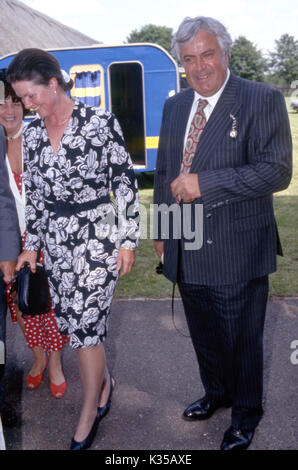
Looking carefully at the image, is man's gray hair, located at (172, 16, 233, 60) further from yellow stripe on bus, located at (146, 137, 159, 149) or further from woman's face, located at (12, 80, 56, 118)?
yellow stripe on bus, located at (146, 137, 159, 149)

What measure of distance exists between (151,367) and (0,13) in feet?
56.9

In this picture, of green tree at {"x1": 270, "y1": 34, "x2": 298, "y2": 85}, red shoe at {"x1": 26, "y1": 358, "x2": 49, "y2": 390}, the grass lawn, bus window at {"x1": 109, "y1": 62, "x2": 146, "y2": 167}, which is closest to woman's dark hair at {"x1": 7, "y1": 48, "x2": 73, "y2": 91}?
red shoe at {"x1": 26, "y1": 358, "x2": 49, "y2": 390}

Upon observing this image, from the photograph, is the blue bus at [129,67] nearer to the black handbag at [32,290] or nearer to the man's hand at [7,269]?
the black handbag at [32,290]

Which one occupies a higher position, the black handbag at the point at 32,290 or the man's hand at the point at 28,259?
the man's hand at the point at 28,259

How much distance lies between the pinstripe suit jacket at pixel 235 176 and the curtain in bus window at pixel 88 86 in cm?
742

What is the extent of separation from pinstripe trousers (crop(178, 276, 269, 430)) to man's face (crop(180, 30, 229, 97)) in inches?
38.1

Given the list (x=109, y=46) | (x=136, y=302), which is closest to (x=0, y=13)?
(x=109, y=46)

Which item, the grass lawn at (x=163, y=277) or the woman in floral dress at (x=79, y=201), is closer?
the woman in floral dress at (x=79, y=201)

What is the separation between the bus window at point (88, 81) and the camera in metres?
9.38

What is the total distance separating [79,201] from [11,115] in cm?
102

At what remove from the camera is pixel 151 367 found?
3400 millimetres

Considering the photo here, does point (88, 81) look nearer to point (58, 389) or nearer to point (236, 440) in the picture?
point (58, 389)

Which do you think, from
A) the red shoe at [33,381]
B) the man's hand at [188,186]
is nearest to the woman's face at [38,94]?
the man's hand at [188,186]

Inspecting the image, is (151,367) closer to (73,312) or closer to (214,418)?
(214,418)
